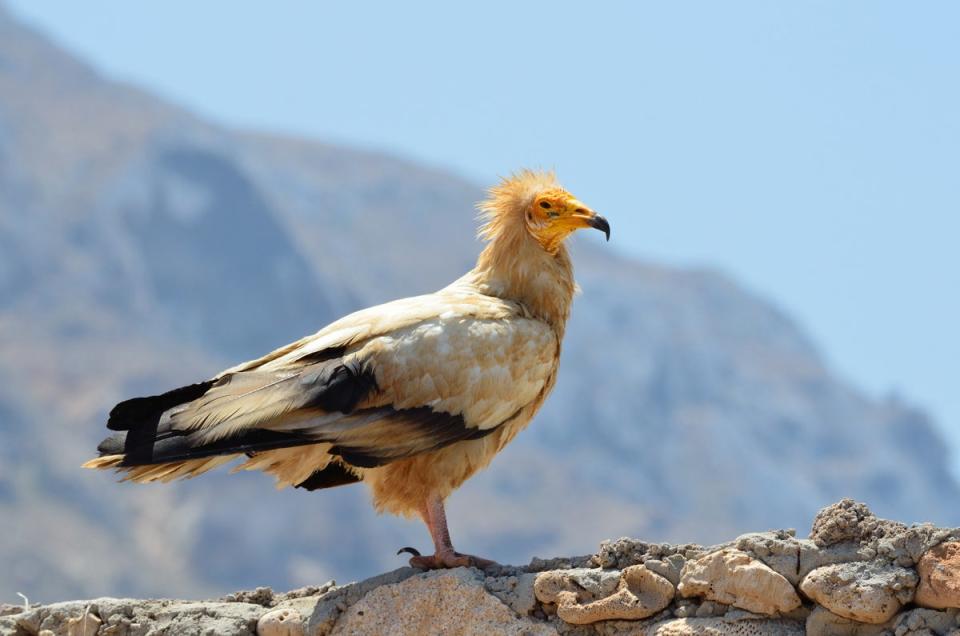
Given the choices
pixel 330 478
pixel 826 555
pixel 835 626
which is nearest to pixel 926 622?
pixel 835 626

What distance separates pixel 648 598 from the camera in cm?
734

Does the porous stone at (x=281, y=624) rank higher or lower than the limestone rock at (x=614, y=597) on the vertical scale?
lower

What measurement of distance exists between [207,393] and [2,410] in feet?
633

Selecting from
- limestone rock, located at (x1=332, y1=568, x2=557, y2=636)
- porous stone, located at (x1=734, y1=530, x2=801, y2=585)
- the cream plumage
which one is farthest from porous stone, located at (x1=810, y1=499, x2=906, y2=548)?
the cream plumage

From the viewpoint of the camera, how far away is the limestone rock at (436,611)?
7.62 meters

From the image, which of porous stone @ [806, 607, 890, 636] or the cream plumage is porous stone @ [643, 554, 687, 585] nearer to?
porous stone @ [806, 607, 890, 636]

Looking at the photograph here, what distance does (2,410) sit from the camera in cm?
19350

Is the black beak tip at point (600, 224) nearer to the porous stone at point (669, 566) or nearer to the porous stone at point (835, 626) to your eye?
the porous stone at point (669, 566)

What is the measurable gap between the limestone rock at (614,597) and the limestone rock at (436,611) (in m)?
0.15

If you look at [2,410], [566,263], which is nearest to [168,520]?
[2,410]

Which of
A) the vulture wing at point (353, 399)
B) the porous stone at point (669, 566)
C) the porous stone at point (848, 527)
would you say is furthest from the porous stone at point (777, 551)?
the vulture wing at point (353, 399)

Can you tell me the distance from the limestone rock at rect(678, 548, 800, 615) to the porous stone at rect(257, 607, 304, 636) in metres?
1.98

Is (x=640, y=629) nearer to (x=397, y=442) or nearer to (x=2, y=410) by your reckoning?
(x=397, y=442)

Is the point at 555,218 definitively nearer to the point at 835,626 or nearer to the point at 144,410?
the point at 144,410
